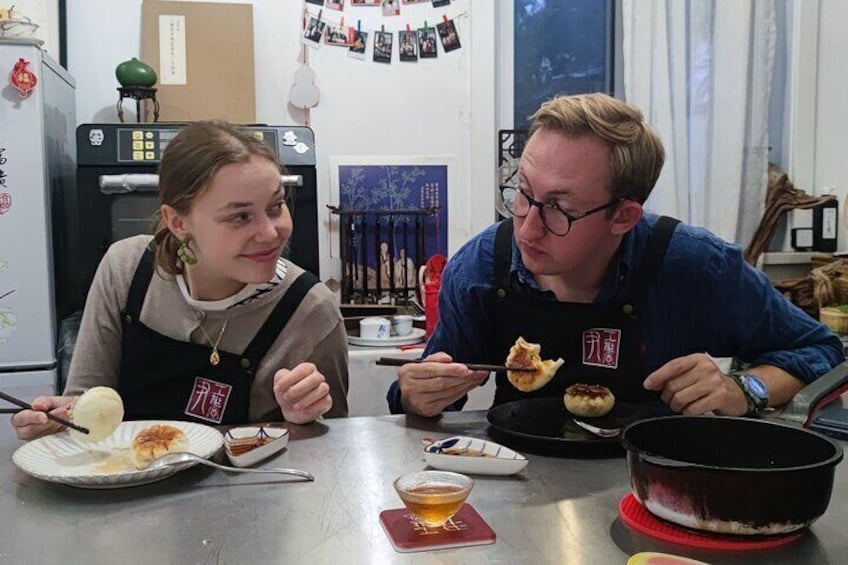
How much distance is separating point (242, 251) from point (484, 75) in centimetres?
180

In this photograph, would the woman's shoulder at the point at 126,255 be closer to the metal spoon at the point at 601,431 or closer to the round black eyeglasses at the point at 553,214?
the round black eyeglasses at the point at 553,214

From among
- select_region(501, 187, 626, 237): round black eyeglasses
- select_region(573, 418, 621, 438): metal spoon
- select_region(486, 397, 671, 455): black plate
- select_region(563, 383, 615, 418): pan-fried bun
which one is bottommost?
select_region(486, 397, 671, 455): black plate

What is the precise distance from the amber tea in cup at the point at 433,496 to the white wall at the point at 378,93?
2088 mm

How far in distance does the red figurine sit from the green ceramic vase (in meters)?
0.36

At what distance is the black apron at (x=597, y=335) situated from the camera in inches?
57.2

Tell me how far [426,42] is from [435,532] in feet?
7.93

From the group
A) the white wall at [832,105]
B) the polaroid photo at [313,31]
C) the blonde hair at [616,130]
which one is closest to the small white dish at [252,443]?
the blonde hair at [616,130]

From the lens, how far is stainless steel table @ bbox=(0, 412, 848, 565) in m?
0.84

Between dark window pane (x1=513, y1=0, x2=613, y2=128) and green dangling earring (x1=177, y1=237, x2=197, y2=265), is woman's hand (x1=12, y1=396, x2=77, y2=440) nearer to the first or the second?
green dangling earring (x1=177, y1=237, x2=197, y2=265)

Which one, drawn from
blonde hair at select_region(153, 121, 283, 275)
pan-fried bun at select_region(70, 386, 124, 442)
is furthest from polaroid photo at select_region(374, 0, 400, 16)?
pan-fried bun at select_region(70, 386, 124, 442)

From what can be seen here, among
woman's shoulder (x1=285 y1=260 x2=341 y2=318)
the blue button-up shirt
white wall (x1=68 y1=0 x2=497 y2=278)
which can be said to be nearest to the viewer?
the blue button-up shirt

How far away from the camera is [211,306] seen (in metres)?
1.56

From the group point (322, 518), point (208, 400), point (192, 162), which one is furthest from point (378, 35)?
point (322, 518)

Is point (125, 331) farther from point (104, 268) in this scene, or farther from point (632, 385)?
point (632, 385)
